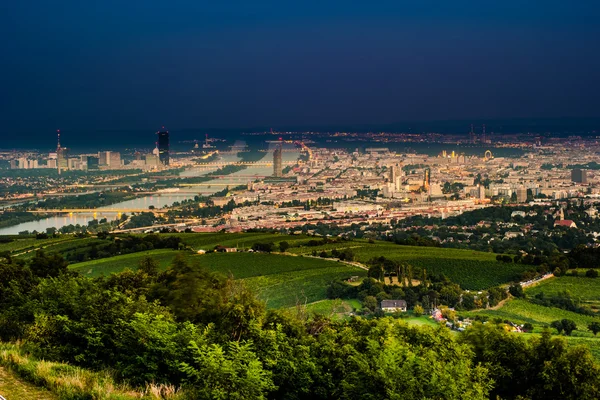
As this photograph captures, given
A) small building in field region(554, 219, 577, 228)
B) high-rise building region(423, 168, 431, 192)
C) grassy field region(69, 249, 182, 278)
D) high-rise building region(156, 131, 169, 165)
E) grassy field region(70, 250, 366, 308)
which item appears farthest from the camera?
high-rise building region(156, 131, 169, 165)

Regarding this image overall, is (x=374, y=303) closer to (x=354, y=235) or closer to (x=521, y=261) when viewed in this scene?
(x=521, y=261)

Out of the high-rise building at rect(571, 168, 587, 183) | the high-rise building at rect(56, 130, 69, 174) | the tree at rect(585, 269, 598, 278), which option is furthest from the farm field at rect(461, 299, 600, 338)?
the high-rise building at rect(56, 130, 69, 174)

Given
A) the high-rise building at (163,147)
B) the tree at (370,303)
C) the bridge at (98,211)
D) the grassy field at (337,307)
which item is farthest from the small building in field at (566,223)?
the high-rise building at (163,147)

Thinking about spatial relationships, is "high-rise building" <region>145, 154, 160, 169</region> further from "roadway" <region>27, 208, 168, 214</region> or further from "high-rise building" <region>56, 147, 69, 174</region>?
"roadway" <region>27, 208, 168, 214</region>

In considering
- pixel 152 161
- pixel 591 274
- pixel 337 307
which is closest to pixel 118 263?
pixel 337 307

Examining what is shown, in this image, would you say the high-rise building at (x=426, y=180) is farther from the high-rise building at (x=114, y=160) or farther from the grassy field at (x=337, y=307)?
the grassy field at (x=337, y=307)

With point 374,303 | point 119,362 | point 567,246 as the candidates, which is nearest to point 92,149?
point 567,246
